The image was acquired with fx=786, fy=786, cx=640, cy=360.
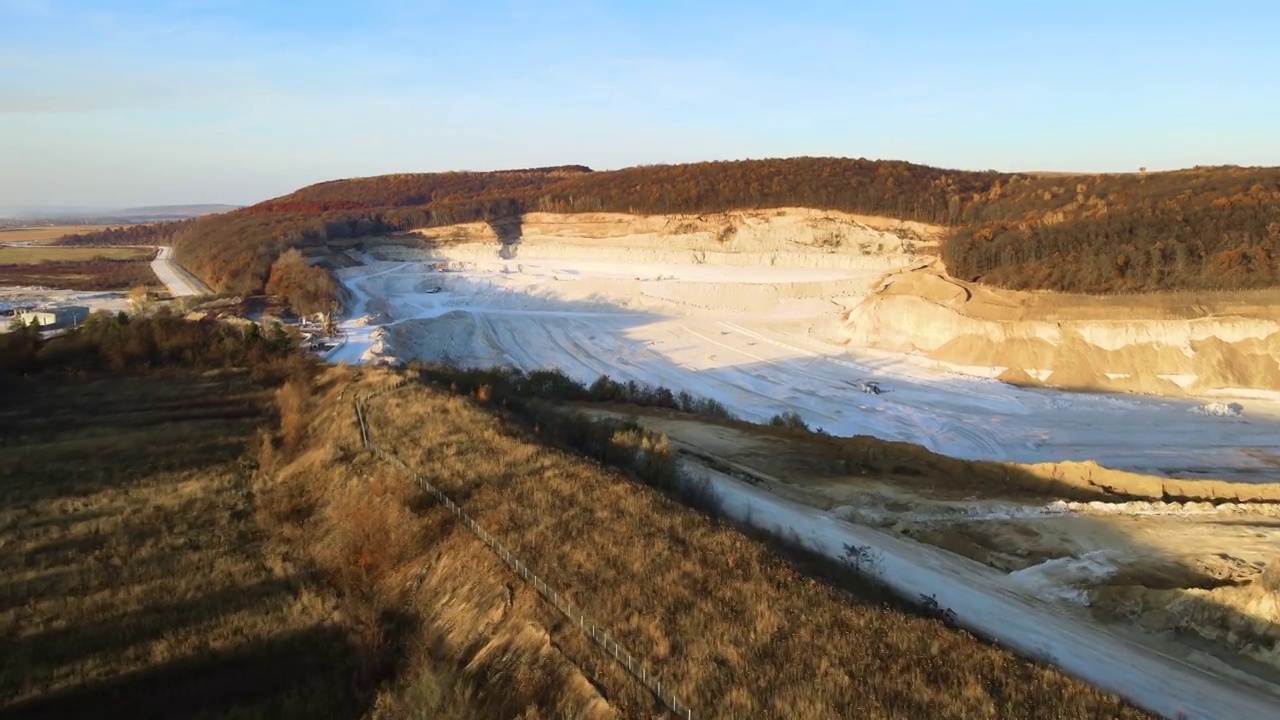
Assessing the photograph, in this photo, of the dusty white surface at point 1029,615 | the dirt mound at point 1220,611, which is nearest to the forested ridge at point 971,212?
the dusty white surface at point 1029,615

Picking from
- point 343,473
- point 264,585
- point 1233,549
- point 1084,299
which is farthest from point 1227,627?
point 1084,299

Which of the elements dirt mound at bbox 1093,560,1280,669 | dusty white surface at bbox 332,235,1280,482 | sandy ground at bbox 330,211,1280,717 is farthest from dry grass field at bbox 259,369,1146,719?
dusty white surface at bbox 332,235,1280,482

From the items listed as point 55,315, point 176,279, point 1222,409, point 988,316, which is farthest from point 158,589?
point 176,279

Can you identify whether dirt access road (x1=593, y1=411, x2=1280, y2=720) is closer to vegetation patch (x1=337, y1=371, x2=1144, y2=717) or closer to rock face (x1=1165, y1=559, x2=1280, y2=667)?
rock face (x1=1165, y1=559, x2=1280, y2=667)

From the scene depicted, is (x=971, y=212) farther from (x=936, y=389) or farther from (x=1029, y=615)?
(x=1029, y=615)

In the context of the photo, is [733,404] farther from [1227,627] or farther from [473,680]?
[473,680]

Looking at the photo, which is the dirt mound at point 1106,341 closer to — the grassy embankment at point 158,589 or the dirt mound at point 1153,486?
the dirt mound at point 1153,486
